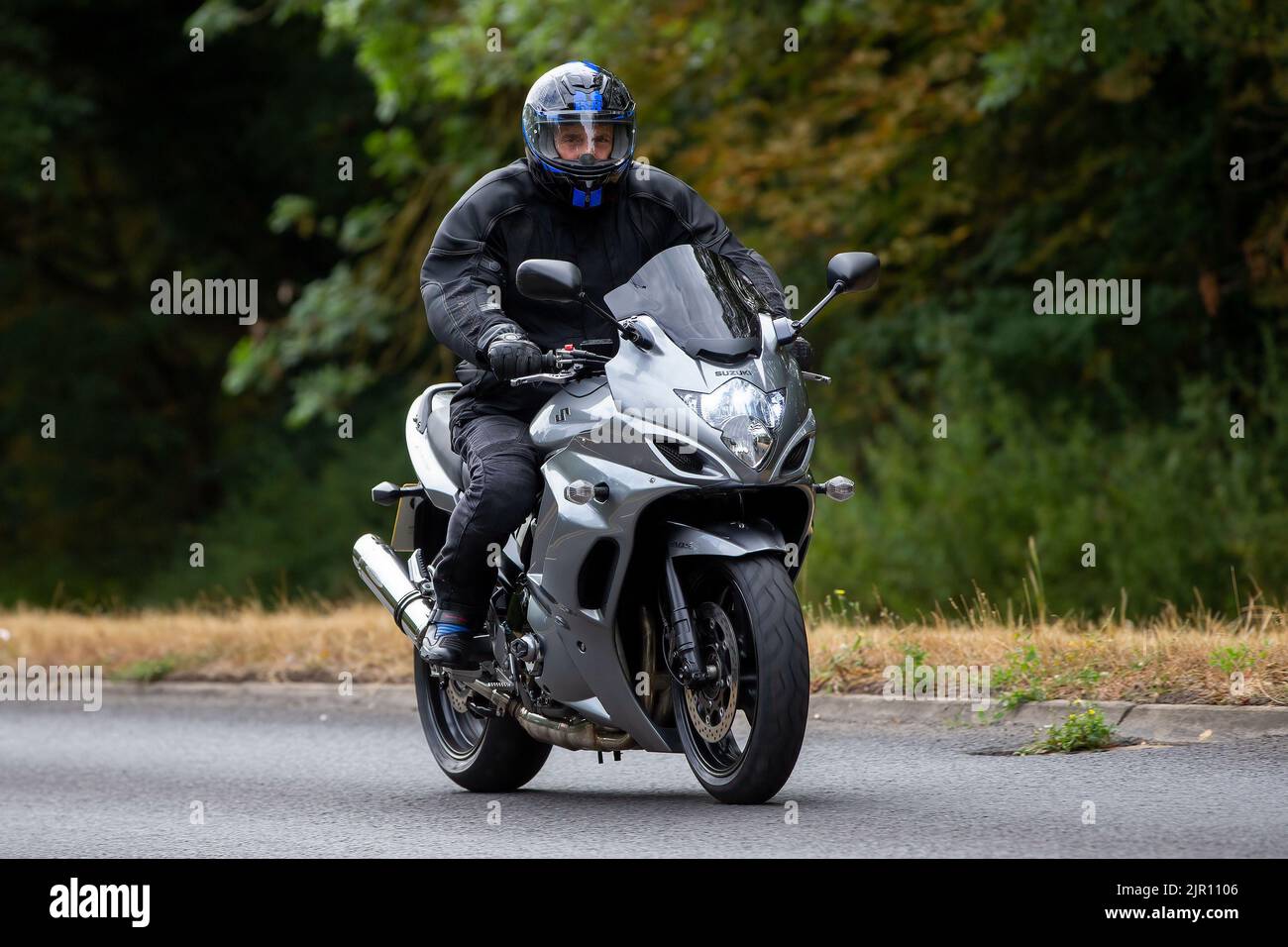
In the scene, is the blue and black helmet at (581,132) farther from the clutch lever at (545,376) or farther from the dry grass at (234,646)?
the dry grass at (234,646)

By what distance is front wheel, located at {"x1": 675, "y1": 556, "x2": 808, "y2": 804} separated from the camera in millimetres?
6121

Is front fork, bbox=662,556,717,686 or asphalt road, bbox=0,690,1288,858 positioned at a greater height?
front fork, bbox=662,556,717,686

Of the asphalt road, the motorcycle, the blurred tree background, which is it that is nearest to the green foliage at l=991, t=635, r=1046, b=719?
the asphalt road

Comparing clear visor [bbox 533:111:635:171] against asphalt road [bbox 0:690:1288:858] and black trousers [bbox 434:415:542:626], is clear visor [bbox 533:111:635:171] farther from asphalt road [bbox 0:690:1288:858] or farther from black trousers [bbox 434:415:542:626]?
asphalt road [bbox 0:690:1288:858]

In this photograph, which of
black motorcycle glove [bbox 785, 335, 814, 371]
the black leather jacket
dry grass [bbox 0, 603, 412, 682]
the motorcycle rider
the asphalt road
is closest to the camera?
the asphalt road

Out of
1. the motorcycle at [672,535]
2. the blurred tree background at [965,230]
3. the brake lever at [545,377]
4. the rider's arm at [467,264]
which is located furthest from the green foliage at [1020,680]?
the blurred tree background at [965,230]

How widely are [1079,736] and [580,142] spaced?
112 inches

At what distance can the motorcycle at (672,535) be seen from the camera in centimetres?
630

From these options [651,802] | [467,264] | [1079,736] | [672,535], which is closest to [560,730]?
[651,802]

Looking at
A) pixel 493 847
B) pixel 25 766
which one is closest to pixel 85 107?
pixel 25 766

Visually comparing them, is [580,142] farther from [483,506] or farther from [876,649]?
[876,649]

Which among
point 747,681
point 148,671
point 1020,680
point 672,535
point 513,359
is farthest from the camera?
point 148,671

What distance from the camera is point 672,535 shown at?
650cm
